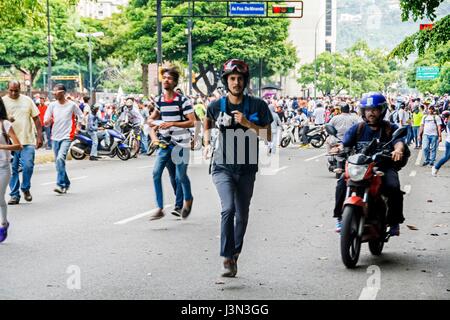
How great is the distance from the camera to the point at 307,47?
6127 inches

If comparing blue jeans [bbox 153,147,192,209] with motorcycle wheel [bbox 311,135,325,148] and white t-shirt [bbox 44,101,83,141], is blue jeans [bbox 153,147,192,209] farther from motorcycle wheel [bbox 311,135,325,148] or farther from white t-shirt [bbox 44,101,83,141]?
motorcycle wheel [bbox 311,135,325,148]

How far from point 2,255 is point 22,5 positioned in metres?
16.2

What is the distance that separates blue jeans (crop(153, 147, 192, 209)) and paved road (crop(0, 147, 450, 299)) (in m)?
0.42

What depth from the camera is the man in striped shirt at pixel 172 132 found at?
10508 millimetres

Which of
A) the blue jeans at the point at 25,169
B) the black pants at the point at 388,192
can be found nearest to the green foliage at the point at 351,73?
the blue jeans at the point at 25,169

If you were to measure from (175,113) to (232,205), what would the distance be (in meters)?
3.35

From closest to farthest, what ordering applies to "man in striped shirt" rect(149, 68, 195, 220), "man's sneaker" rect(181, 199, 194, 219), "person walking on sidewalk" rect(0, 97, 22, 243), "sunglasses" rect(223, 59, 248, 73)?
"sunglasses" rect(223, 59, 248, 73) → "person walking on sidewalk" rect(0, 97, 22, 243) → "man in striped shirt" rect(149, 68, 195, 220) → "man's sneaker" rect(181, 199, 194, 219)

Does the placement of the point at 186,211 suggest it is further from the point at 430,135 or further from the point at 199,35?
the point at 199,35

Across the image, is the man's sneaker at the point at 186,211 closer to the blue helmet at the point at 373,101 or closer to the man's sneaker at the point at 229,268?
the blue helmet at the point at 373,101

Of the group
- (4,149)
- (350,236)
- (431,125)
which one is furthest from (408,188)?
(4,149)

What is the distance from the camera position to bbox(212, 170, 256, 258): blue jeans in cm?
742

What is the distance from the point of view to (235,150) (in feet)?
24.8

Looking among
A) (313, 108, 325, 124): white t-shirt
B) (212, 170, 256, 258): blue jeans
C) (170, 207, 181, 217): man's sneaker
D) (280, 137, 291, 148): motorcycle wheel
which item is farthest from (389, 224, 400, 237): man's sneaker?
(313, 108, 325, 124): white t-shirt
